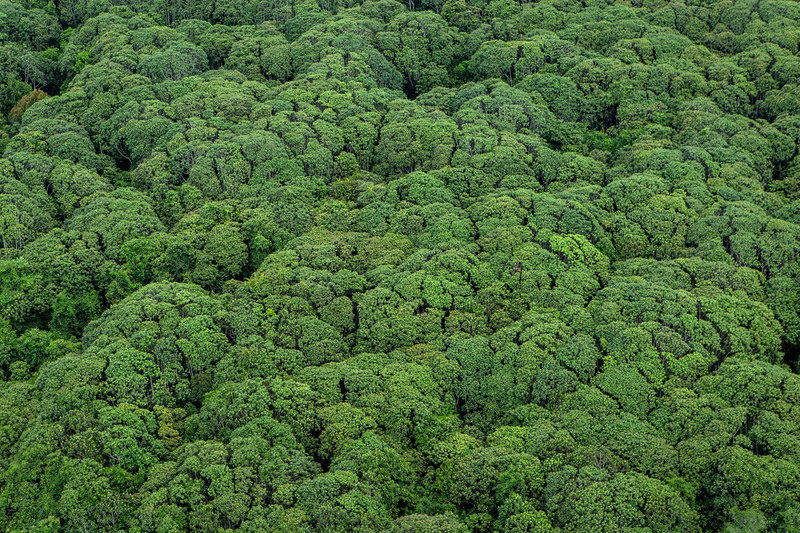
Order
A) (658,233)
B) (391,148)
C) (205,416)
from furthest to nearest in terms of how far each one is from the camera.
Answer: (391,148) < (658,233) < (205,416)

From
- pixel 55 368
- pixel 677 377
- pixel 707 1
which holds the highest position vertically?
pixel 707 1

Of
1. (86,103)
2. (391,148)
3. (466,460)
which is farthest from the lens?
(86,103)

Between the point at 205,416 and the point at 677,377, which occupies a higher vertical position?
the point at 677,377

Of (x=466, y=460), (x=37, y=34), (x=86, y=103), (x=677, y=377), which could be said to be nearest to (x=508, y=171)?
(x=677, y=377)

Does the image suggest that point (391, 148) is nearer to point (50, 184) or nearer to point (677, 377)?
point (50, 184)

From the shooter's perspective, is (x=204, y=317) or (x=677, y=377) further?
(x=204, y=317)

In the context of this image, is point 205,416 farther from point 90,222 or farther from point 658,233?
point 658,233
